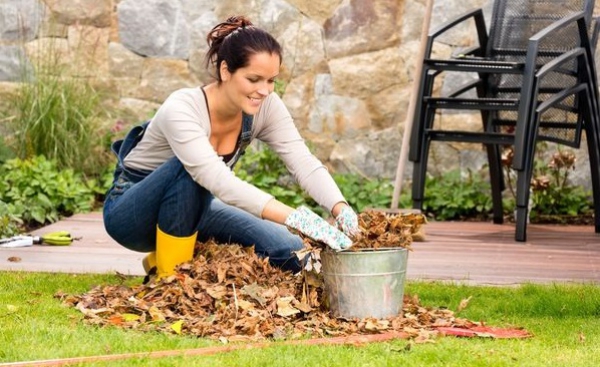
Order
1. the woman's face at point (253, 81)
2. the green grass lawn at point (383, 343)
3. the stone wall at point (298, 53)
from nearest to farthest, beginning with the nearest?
the green grass lawn at point (383, 343) → the woman's face at point (253, 81) → the stone wall at point (298, 53)

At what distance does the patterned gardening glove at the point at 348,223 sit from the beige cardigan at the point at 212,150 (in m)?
0.18

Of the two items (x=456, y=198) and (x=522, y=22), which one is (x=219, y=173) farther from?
(x=456, y=198)

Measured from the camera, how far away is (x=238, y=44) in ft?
12.7

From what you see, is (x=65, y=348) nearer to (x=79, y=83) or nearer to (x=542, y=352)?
(x=542, y=352)

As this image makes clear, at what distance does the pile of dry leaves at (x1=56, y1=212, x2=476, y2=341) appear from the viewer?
357 cm

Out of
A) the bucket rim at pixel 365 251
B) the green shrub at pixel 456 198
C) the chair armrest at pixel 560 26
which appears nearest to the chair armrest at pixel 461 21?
the chair armrest at pixel 560 26

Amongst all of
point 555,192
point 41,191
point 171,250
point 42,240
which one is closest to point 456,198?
point 555,192

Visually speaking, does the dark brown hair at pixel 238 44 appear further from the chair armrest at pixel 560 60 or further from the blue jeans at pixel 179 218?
the chair armrest at pixel 560 60

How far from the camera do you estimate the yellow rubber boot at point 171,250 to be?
3.99 meters

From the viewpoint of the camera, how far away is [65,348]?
326 cm

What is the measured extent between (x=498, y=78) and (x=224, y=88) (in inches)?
111

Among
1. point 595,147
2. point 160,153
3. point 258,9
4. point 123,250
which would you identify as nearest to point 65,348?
point 160,153

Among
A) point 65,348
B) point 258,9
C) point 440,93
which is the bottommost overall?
point 65,348

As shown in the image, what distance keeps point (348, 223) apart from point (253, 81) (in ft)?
1.85
